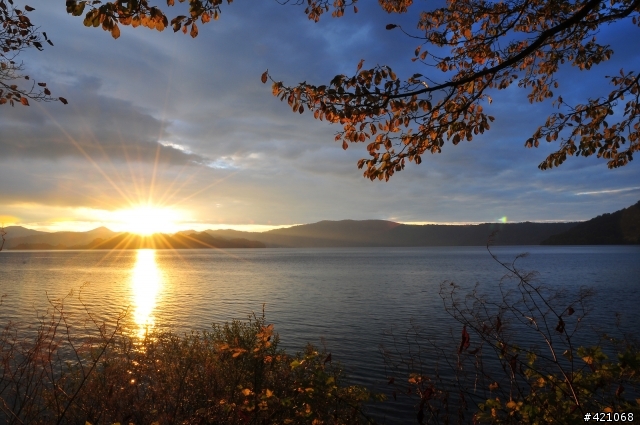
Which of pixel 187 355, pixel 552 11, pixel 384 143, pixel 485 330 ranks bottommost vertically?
pixel 187 355

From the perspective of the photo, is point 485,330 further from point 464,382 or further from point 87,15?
point 464,382

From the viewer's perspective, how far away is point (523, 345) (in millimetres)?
20812

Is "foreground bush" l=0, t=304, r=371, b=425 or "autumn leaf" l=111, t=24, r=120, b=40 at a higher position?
"autumn leaf" l=111, t=24, r=120, b=40

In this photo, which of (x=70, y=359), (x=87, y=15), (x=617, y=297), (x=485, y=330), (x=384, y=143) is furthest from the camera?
(x=617, y=297)

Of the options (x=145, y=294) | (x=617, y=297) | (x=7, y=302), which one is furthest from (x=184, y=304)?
(x=617, y=297)

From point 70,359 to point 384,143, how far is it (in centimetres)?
1808

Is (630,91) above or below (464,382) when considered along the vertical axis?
above

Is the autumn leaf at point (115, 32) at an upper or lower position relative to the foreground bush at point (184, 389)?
upper

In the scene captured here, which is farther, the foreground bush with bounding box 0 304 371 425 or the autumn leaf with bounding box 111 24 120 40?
the foreground bush with bounding box 0 304 371 425

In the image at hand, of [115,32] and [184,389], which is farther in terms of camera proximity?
[184,389]

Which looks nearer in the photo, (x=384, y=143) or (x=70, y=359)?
(x=384, y=143)

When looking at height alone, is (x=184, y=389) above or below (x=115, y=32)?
below

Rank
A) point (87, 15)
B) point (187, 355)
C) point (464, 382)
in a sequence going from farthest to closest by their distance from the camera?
point (464, 382), point (187, 355), point (87, 15)

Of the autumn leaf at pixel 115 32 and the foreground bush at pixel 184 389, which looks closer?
the autumn leaf at pixel 115 32
